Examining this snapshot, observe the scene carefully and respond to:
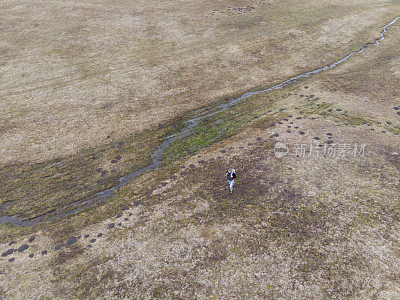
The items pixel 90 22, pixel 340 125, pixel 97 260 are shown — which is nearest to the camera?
pixel 97 260

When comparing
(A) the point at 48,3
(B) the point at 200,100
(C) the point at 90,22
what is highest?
(A) the point at 48,3

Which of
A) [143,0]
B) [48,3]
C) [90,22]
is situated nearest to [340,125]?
[90,22]

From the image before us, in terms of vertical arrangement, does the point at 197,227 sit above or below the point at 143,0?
below

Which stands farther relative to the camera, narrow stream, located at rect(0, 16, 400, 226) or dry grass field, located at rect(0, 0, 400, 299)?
narrow stream, located at rect(0, 16, 400, 226)

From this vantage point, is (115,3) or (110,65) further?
(115,3)

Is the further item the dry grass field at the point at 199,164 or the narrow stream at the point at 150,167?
the narrow stream at the point at 150,167

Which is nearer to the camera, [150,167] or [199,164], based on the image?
[199,164]

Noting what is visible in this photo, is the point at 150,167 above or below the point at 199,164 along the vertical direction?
below

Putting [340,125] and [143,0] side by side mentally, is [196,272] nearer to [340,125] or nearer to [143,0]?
[340,125]
